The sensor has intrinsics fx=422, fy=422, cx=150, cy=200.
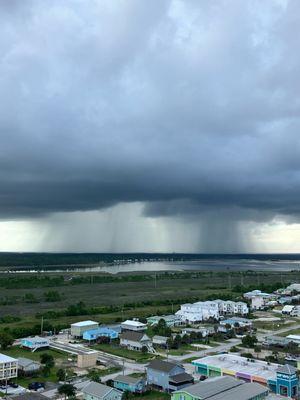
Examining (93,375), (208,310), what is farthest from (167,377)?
(208,310)

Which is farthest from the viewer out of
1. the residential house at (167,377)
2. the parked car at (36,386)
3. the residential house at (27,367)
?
the residential house at (27,367)

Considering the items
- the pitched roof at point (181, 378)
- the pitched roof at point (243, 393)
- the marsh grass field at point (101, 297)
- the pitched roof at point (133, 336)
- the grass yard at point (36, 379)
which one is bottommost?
the grass yard at point (36, 379)

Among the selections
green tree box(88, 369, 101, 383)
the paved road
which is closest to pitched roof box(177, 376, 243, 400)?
green tree box(88, 369, 101, 383)

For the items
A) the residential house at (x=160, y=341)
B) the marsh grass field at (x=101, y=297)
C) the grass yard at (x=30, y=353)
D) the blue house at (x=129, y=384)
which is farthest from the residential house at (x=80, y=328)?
the blue house at (x=129, y=384)

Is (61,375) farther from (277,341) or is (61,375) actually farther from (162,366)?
(277,341)

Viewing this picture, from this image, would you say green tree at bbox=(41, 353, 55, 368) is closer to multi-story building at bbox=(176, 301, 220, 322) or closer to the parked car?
the parked car

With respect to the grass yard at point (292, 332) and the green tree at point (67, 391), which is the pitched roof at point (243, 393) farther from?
the grass yard at point (292, 332)
